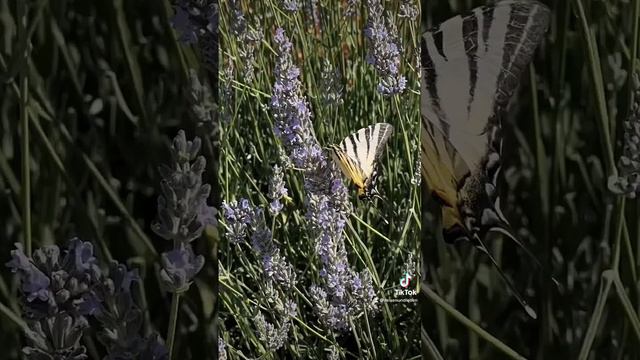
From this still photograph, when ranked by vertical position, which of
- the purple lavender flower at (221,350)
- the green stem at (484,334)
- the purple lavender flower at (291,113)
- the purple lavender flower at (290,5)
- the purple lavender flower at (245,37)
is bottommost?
the green stem at (484,334)

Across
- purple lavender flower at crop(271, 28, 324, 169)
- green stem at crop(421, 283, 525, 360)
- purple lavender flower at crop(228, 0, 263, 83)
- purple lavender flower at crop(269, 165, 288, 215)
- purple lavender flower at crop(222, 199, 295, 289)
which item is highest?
purple lavender flower at crop(228, 0, 263, 83)

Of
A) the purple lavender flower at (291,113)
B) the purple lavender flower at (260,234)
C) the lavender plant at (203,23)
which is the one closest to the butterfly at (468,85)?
the purple lavender flower at (291,113)

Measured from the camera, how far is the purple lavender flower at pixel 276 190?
7.70ft

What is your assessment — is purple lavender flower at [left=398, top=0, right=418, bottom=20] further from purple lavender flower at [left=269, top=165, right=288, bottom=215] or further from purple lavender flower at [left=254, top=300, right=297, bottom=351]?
purple lavender flower at [left=254, top=300, right=297, bottom=351]

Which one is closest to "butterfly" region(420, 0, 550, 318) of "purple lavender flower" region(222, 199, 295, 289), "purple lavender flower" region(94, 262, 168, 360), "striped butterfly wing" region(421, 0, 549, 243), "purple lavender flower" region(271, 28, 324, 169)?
"striped butterfly wing" region(421, 0, 549, 243)

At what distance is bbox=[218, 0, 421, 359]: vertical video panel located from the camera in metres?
2.33

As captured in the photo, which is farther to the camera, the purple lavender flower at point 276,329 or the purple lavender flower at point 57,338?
the purple lavender flower at point 276,329

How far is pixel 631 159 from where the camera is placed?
238cm

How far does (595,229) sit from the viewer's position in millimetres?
2410

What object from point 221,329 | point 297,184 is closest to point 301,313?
point 221,329

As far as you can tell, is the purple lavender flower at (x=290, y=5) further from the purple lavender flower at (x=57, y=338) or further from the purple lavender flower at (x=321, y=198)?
the purple lavender flower at (x=57, y=338)

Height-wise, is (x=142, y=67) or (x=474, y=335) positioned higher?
(x=142, y=67)

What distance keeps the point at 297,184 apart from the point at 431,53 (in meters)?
0.60

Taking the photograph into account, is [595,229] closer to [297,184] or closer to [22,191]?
[297,184]
